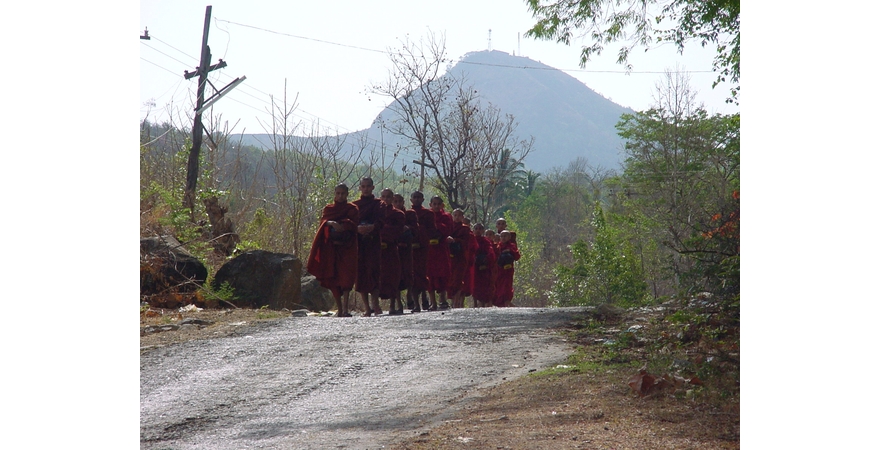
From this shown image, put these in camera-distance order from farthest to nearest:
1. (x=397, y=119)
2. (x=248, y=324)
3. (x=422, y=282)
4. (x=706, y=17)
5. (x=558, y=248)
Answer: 1. (x=558, y=248)
2. (x=397, y=119)
3. (x=422, y=282)
4. (x=248, y=324)
5. (x=706, y=17)

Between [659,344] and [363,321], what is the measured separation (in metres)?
4.34

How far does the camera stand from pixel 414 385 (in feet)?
19.9

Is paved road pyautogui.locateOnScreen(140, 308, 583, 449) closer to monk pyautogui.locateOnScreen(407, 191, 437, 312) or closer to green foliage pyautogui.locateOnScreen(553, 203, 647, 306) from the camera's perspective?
monk pyautogui.locateOnScreen(407, 191, 437, 312)

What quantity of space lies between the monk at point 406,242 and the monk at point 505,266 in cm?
438

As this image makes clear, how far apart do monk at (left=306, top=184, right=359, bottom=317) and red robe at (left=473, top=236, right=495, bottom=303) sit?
5.94m

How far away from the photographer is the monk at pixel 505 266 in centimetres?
1756

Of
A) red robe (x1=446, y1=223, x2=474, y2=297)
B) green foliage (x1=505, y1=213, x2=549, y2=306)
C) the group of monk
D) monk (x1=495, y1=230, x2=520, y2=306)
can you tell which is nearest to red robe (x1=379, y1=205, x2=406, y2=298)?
the group of monk

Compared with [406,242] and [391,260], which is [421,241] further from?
[391,260]

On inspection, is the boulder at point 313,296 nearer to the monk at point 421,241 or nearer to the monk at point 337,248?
the monk at point 421,241

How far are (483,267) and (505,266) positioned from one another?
1.78 ft

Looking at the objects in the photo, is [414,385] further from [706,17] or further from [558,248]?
[558,248]

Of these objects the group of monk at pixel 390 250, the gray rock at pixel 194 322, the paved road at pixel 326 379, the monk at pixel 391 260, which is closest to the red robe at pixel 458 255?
the group of monk at pixel 390 250

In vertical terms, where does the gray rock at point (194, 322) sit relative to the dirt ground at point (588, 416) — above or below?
below

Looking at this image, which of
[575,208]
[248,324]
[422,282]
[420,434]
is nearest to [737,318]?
[420,434]
